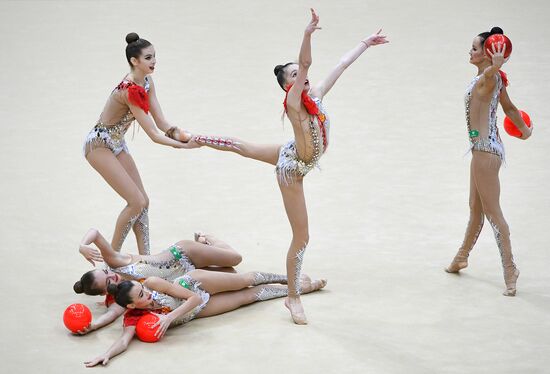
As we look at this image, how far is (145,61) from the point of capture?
16.8 feet

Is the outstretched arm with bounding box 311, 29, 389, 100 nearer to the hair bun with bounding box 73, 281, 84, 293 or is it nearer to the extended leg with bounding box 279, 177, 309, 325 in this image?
the extended leg with bounding box 279, 177, 309, 325

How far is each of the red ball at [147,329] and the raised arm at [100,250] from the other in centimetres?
43

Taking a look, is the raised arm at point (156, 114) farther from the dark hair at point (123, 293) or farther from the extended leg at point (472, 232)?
the extended leg at point (472, 232)

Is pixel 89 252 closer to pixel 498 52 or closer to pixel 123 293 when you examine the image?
pixel 123 293

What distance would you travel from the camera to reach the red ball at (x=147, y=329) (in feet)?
15.0

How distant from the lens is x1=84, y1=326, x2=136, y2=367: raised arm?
4.33 metres

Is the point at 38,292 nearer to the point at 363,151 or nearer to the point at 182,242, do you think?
the point at 182,242

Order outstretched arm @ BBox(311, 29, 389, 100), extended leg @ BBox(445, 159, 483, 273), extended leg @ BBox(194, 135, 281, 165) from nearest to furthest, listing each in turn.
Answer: outstretched arm @ BBox(311, 29, 389, 100) < extended leg @ BBox(194, 135, 281, 165) < extended leg @ BBox(445, 159, 483, 273)

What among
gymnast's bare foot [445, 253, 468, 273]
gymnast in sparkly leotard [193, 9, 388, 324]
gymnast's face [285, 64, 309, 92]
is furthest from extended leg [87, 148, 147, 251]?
gymnast's bare foot [445, 253, 468, 273]

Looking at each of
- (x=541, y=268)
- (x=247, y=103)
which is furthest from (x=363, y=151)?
(x=541, y=268)

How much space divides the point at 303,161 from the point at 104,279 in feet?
4.27

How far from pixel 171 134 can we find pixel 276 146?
0.69m

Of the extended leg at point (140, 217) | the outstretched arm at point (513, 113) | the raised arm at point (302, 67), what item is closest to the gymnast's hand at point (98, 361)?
the extended leg at point (140, 217)

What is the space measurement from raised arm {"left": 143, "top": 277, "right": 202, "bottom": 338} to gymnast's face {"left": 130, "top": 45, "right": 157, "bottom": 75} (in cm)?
132
